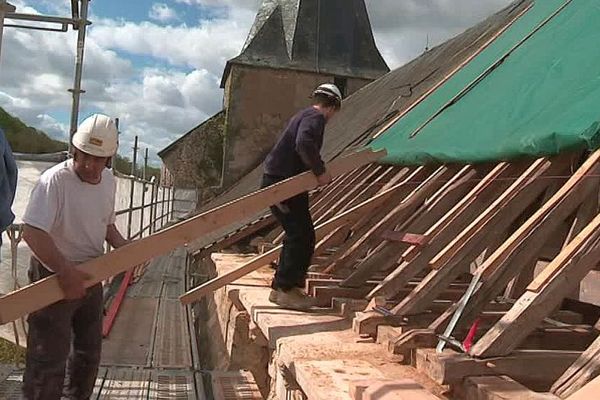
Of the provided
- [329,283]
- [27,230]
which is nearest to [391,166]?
[329,283]

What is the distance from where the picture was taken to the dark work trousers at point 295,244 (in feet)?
13.9

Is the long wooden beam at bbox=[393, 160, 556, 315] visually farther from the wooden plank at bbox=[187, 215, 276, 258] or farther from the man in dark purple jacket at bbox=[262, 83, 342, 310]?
the wooden plank at bbox=[187, 215, 276, 258]

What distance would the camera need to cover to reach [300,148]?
4.21m

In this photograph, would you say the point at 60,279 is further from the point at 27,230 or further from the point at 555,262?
the point at 555,262

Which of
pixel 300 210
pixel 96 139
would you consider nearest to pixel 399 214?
pixel 300 210

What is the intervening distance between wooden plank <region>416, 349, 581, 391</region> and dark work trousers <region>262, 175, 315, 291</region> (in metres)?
1.52

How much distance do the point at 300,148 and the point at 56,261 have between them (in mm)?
1735

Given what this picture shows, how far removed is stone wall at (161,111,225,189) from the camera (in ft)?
74.5

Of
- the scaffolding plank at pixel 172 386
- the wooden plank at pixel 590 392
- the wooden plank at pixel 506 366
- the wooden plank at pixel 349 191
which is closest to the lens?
the wooden plank at pixel 590 392

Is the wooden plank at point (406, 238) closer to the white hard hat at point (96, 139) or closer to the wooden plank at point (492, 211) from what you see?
the wooden plank at point (492, 211)

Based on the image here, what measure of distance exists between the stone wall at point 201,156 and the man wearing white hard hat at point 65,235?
19.1 m

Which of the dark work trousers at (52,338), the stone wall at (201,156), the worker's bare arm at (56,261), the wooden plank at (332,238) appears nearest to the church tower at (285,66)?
the stone wall at (201,156)

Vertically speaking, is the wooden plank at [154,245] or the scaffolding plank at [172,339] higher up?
the wooden plank at [154,245]

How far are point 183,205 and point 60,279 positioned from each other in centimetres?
2171
